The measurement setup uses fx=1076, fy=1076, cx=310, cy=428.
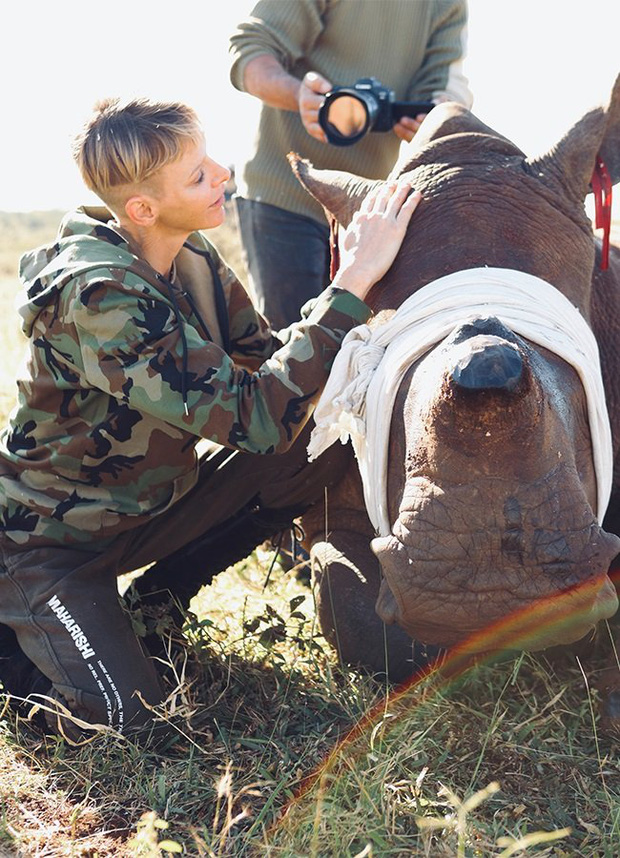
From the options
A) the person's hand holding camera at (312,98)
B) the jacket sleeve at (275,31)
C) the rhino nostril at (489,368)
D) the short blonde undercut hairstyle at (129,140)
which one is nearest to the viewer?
the rhino nostril at (489,368)

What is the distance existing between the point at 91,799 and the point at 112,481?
1.03 meters

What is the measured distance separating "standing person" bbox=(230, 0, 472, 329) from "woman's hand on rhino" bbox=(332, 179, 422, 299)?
192cm

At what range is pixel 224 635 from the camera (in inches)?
159

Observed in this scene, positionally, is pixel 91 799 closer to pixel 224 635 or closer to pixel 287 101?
pixel 224 635

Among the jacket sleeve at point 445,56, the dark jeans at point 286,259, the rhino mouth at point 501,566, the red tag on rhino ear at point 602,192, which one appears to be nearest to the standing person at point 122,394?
the red tag on rhino ear at point 602,192

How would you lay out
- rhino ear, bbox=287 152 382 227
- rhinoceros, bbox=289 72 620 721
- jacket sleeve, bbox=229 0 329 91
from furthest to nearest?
jacket sleeve, bbox=229 0 329 91 < rhino ear, bbox=287 152 382 227 < rhinoceros, bbox=289 72 620 721

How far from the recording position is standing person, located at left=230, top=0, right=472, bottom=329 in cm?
505

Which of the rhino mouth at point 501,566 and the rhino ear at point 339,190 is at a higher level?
the rhino ear at point 339,190

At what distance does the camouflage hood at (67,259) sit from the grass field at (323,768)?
1.24 m

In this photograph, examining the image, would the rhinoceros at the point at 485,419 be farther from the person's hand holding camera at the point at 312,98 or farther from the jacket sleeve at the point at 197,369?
the person's hand holding camera at the point at 312,98

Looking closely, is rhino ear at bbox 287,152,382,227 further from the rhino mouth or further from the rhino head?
the rhino mouth

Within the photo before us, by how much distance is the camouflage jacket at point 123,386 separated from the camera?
3.24m

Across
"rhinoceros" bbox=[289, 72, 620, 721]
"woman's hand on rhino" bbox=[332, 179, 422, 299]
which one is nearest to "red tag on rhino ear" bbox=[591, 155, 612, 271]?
"rhinoceros" bbox=[289, 72, 620, 721]

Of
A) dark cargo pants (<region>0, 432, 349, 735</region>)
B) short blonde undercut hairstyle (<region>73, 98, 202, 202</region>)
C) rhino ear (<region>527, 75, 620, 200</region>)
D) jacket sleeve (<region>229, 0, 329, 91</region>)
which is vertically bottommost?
dark cargo pants (<region>0, 432, 349, 735</region>)
